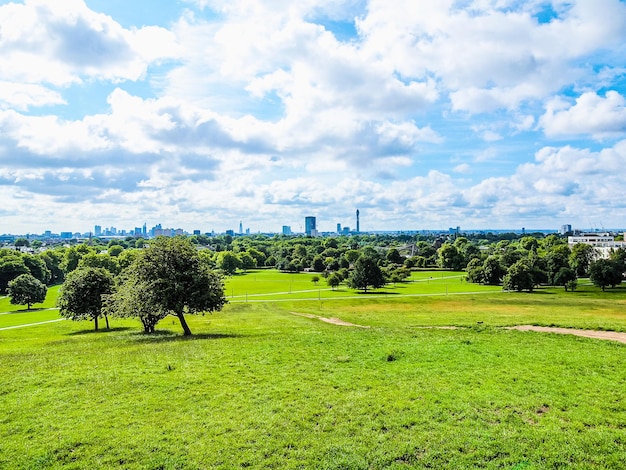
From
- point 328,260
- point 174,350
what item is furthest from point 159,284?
point 328,260

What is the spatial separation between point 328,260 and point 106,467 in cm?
15341

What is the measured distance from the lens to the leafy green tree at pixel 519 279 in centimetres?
9225

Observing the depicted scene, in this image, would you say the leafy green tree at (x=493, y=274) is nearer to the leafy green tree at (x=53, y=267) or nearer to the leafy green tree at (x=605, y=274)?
the leafy green tree at (x=605, y=274)

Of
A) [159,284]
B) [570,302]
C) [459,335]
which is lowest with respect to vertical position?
[570,302]

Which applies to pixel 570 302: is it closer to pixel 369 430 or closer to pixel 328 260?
pixel 369 430

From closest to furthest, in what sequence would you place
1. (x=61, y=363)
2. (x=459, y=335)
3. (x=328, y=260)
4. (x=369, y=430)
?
(x=369, y=430), (x=61, y=363), (x=459, y=335), (x=328, y=260)

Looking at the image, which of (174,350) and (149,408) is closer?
(149,408)

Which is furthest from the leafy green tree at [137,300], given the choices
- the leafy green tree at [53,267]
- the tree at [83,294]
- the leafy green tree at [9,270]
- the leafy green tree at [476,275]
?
the leafy green tree at [53,267]

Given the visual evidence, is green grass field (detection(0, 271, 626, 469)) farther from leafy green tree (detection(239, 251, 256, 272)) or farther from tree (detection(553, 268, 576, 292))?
leafy green tree (detection(239, 251, 256, 272))

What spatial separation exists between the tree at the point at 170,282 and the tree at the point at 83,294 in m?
12.7

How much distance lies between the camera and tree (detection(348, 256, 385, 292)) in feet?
314

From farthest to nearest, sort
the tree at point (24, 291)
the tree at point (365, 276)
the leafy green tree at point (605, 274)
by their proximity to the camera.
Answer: the tree at point (365, 276), the leafy green tree at point (605, 274), the tree at point (24, 291)

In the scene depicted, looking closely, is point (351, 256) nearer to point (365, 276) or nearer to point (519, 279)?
point (365, 276)

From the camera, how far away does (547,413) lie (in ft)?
43.4
